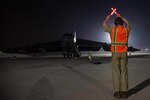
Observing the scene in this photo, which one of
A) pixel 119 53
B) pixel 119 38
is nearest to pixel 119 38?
pixel 119 38

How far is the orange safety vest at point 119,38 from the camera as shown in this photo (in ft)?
18.2

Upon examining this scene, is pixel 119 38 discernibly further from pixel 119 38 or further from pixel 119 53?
pixel 119 53

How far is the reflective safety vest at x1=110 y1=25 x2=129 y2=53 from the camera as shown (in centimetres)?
554

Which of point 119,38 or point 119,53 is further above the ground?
point 119,38

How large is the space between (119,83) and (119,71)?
30 centimetres

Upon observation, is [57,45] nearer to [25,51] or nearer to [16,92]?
[25,51]

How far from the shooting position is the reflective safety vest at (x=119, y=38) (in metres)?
5.54

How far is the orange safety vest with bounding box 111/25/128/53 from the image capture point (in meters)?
5.54

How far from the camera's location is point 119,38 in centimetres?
557

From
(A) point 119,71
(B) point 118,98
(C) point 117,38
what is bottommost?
(B) point 118,98

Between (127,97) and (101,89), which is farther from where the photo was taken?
(101,89)

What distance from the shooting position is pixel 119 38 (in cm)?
557

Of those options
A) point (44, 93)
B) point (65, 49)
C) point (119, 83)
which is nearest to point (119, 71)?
point (119, 83)

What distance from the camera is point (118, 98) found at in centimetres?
526
